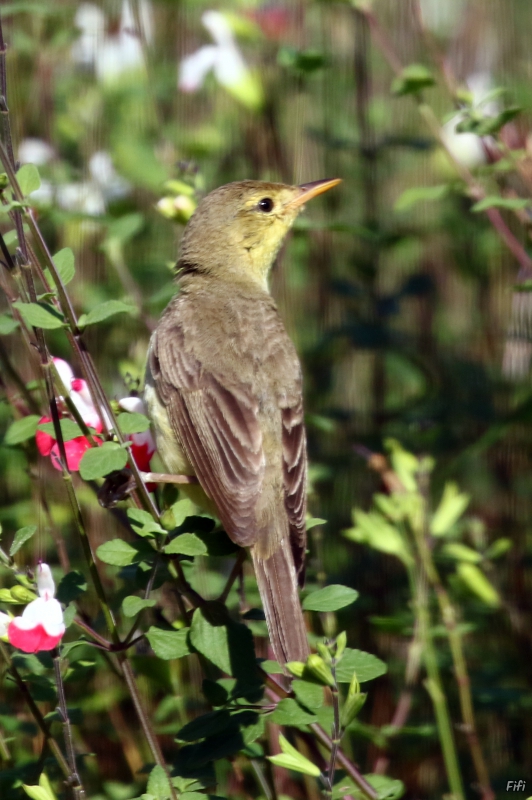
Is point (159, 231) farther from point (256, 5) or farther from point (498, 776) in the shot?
point (498, 776)

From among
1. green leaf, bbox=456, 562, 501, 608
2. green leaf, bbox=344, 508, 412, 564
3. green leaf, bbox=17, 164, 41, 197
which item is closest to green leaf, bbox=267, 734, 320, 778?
green leaf, bbox=344, 508, 412, 564

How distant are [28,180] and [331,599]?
123 cm

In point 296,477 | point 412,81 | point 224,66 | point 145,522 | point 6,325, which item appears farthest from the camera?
point 224,66

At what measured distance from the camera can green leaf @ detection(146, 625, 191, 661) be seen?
2316mm

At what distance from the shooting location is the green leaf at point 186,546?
2.34m

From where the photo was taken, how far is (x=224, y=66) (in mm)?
4305

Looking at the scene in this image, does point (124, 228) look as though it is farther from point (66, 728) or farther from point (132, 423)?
point (66, 728)

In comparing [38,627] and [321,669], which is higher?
[38,627]

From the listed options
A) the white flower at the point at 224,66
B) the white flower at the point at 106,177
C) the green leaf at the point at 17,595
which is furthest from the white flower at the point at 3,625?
the white flower at the point at 106,177

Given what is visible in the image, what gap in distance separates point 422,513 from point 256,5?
2.59 metres

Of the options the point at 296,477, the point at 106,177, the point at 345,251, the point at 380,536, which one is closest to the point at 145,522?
the point at 296,477

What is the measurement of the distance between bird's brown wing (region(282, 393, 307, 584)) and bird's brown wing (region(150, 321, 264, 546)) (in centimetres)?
9

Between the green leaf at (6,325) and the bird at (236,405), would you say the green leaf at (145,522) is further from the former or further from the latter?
the green leaf at (6,325)

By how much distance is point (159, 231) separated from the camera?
5.66 m
